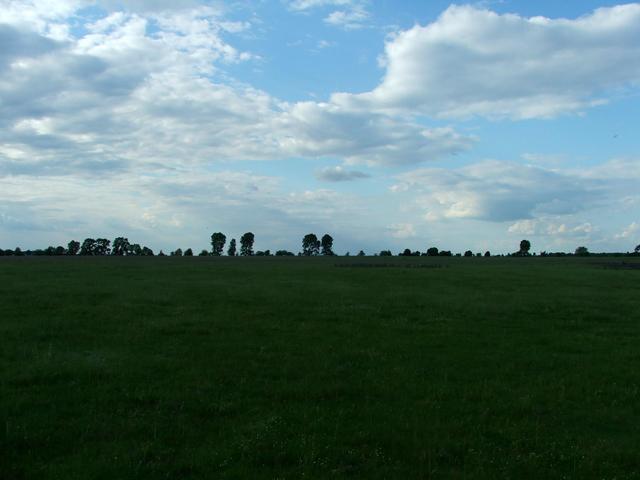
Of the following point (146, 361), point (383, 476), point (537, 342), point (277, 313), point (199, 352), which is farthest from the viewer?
point (277, 313)

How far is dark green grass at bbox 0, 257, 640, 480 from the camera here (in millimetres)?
10086

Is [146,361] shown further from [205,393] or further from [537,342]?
[537,342]

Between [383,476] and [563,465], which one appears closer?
[383,476]

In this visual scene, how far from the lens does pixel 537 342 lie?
2267 centimetres

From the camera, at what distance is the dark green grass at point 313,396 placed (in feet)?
33.1

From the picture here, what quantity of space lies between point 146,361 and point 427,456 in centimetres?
1038

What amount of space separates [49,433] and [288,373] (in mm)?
6923

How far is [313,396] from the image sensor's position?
46.5ft

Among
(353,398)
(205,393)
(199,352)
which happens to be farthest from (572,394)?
(199,352)

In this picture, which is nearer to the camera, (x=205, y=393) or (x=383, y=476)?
(x=383, y=476)

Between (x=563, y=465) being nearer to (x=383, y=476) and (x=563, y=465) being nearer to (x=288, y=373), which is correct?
(x=383, y=476)

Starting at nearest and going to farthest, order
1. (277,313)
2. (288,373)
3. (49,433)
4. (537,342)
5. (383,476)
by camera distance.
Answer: (383,476)
(49,433)
(288,373)
(537,342)
(277,313)

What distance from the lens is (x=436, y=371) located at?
55.5ft

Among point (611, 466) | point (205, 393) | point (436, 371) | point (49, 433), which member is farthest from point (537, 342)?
point (49, 433)
